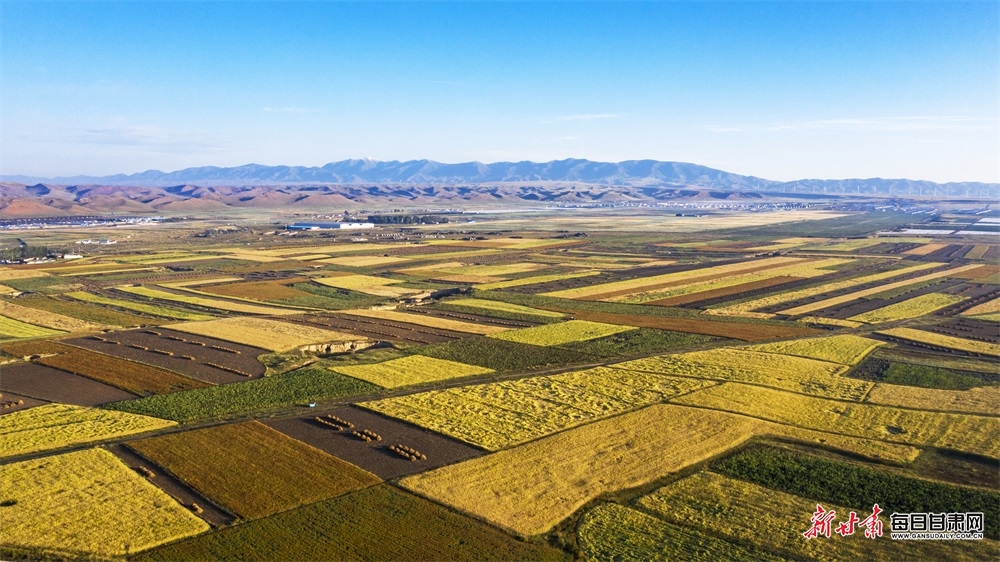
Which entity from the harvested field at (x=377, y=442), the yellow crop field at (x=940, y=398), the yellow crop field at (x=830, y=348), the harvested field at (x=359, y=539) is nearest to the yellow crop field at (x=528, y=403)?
the harvested field at (x=377, y=442)

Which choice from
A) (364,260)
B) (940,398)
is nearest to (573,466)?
(940,398)

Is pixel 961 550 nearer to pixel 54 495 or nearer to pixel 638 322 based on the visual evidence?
pixel 54 495

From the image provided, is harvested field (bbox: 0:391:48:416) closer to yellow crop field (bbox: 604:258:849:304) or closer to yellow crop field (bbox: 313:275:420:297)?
yellow crop field (bbox: 313:275:420:297)

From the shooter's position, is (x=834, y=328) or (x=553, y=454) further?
(x=834, y=328)

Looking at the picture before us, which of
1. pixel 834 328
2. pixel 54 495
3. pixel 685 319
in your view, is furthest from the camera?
pixel 685 319

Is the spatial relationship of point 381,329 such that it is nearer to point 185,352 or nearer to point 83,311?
point 185,352

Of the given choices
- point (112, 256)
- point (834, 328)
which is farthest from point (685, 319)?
point (112, 256)
